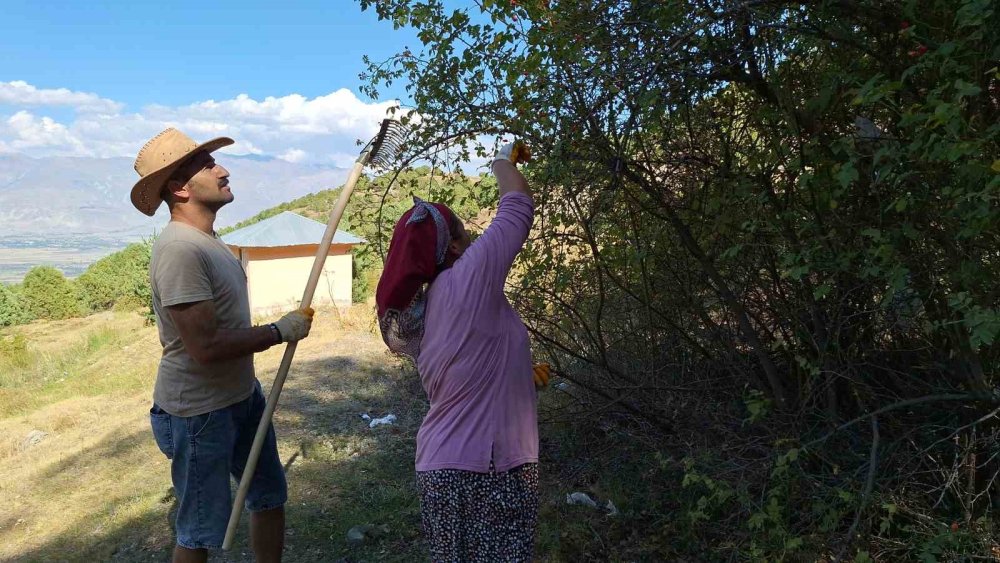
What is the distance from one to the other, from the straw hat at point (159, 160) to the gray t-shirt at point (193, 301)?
18 centimetres

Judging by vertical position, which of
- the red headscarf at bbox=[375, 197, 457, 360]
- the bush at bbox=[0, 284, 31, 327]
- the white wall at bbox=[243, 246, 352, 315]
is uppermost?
the red headscarf at bbox=[375, 197, 457, 360]

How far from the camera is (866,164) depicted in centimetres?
271

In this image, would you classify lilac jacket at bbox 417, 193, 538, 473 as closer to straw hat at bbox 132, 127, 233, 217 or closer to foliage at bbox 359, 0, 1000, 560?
foliage at bbox 359, 0, 1000, 560

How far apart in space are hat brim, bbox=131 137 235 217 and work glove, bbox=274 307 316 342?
0.71 m

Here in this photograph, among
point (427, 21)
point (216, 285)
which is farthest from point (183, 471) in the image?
point (427, 21)

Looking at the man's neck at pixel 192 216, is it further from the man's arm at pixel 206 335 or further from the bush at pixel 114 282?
the bush at pixel 114 282

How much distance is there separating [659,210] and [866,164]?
3.93ft

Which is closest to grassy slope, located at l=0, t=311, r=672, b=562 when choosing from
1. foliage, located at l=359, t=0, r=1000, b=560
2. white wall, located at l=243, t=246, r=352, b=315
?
foliage, located at l=359, t=0, r=1000, b=560

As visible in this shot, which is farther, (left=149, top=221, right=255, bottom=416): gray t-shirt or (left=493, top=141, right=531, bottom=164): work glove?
(left=149, top=221, right=255, bottom=416): gray t-shirt

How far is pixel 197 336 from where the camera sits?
8.68 ft

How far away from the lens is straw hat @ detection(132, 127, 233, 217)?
2.78 meters

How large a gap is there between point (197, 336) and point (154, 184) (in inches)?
26.0

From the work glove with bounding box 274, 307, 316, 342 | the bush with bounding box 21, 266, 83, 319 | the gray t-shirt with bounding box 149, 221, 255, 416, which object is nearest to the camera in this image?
the gray t-shirt with bounding box 149, 221, 255, 416

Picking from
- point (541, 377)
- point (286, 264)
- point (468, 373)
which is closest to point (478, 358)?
point (468, 373)
